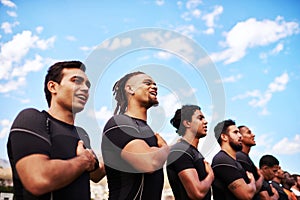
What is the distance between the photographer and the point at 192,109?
213 inches

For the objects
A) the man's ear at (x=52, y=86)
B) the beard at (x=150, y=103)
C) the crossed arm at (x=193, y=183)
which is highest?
the beard at (x=150, y=103)

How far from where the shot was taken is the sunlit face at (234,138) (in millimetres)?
5961

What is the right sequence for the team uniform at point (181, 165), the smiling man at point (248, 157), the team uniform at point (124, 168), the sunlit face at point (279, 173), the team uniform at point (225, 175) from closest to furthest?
1. the team uniform at point (124, 168)
2. the team uniform at point (181, 165)
3. the team uniform at point (225, 175)
4. the smiling man at point (248, 157)
5. the sunlit face at point (279, 173)

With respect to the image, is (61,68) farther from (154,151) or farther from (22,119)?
(154,151)

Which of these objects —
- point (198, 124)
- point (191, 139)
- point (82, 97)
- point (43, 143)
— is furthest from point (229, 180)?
point (43, 143)

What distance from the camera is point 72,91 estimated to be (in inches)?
125

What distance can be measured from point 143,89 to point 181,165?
104 cm

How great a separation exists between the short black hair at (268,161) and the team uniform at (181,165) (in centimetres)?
378

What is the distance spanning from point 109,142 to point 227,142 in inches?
119

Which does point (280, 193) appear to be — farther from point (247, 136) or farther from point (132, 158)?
point (132, 158)

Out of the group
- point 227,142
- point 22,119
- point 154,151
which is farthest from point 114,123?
point 227,142

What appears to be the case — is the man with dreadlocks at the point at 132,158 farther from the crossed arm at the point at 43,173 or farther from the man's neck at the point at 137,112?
the crossed arm at the point at 43,173

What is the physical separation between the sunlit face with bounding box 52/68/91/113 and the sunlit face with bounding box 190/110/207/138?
7.57 ft

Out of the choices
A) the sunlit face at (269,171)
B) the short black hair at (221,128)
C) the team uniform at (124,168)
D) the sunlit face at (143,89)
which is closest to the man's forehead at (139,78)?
the sunlit face at (143,89)
